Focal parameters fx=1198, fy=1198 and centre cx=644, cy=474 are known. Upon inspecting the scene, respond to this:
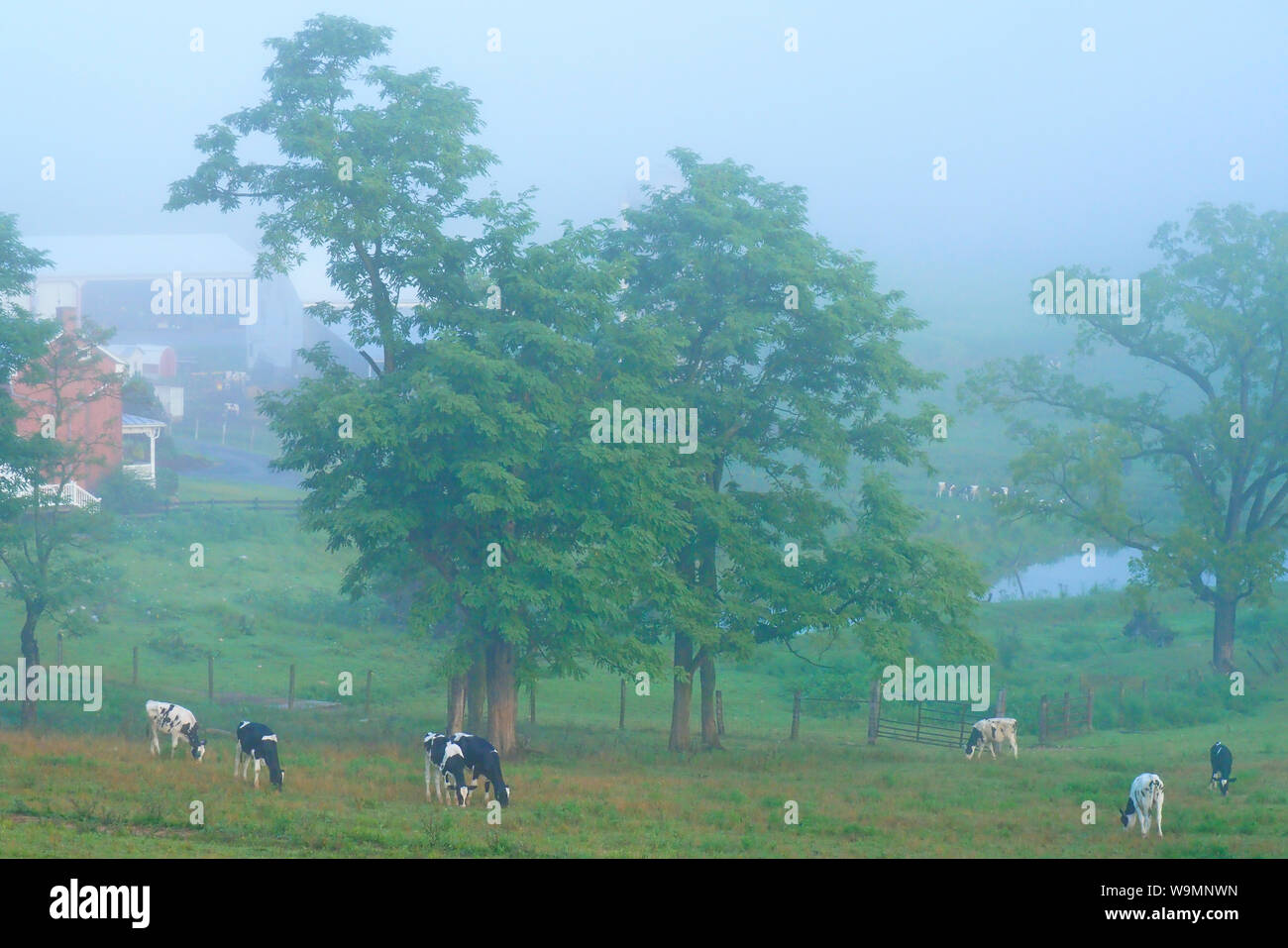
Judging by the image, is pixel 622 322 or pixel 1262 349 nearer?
pixel 622 322

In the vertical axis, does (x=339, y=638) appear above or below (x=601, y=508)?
below

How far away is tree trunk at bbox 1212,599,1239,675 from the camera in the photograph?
4241cm

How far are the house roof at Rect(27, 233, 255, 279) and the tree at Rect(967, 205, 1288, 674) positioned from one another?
6256cm

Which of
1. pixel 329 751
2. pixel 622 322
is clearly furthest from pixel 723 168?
pixel 329 751

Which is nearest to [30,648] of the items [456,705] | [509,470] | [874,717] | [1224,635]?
[456,705]

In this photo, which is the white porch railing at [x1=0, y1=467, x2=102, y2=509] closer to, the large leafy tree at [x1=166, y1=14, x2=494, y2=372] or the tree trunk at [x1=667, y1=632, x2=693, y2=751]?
the large leafy tree at [x1=166, y1=14, x2=494, y2=372]

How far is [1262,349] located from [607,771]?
31.3 metres

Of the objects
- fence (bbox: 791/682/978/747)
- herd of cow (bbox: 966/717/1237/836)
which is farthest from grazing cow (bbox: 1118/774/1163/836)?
fence (bbox: 791/682/978/747)

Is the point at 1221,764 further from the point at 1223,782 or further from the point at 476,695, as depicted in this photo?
the point at 476,695

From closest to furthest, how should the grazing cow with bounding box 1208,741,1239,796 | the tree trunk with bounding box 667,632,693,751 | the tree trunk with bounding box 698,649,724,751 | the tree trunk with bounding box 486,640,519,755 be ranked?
1. the grazing cow with bounding box 1208,741,1239,796
2. the tree trunk with bounding box 486,640,519,755
3. the tree trunk with bounding box 667,632,693,751
4. the tree trunk with bounding box 698,649,724,751

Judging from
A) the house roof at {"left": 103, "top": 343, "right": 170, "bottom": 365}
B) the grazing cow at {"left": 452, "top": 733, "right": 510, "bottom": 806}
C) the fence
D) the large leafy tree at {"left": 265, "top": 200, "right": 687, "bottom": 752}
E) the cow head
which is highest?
the house roof at {"left": 103, "top": 343, "right": 170, "bottom": 365}

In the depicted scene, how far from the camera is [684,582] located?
30.2 m

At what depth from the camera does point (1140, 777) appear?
773 inches
